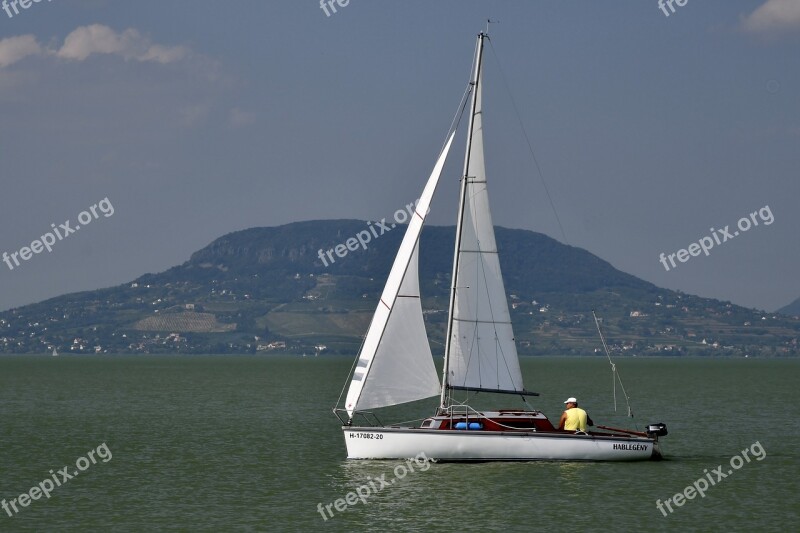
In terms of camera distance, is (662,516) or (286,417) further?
(286,417)

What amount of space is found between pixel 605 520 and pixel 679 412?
51.1 metres

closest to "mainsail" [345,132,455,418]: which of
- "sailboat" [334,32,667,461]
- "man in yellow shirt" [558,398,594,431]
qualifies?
"sailboat" [334,32,667,461]

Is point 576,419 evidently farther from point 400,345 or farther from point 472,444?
point 400,345

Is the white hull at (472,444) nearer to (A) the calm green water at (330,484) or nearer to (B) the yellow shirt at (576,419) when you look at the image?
(B) the yellow shirt at (576,419)

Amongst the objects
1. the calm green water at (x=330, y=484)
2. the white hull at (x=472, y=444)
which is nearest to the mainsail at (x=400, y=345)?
the white hull at (x=472, y=444)

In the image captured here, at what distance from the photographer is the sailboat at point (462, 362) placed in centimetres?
4456

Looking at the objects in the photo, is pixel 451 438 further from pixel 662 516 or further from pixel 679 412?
pixel 679 412

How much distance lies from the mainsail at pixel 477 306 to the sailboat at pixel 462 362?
0.04m

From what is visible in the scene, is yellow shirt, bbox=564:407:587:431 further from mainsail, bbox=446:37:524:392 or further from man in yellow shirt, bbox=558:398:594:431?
mainsail, bbox=446:37:524:392

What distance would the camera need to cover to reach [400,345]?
45.0 m

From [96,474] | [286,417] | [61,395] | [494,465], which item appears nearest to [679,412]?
[286,417]

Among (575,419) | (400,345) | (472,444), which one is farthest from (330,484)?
(575,419)

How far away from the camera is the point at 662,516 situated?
1501 inches

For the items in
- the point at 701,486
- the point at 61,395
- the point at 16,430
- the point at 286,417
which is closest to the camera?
the point at 701,486
